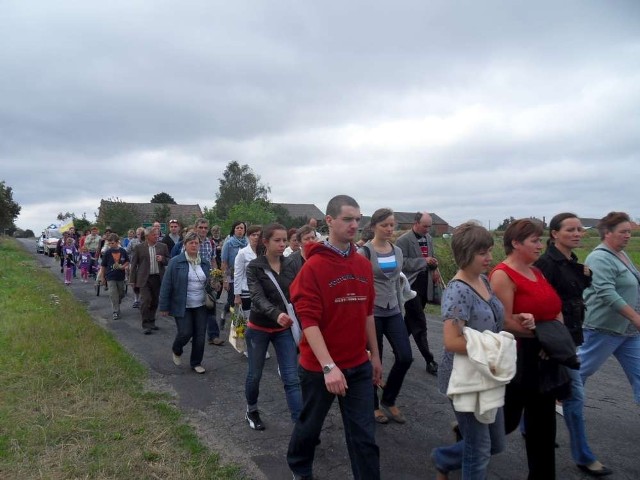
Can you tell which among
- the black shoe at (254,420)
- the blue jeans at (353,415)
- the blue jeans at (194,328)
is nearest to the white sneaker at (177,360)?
the blue jeans at (194,328)

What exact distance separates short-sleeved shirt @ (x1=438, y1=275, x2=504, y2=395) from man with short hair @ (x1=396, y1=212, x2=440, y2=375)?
9.26ft

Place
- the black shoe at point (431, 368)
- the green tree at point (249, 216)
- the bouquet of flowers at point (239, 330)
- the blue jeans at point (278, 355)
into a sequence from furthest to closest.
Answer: the green tree at point (249, 216) → the black shoe at point (431, 368) → the bouquet of flowers at point (239, 330) → the blue jeans at point (278, 355)

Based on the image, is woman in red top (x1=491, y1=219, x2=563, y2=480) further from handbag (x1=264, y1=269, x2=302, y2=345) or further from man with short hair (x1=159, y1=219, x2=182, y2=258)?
man with short hair (x1=159, y1=219, x2=182, y2=258)

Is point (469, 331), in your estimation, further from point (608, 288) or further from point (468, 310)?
point (608, 288)

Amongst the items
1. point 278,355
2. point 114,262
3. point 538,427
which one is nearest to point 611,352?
point 538,427

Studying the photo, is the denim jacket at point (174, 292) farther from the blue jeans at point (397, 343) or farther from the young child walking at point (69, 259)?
the young child walking at point (69, 259)

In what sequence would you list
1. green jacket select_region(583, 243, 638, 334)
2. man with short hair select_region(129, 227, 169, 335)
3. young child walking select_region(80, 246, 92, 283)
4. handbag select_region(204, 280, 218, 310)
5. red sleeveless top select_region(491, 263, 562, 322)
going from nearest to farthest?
red sleeveless top select_region(491, 263, 562, 322), green jacket select_region(583, 243, 638, 334), handbag select_region(204, 280, 218, 310), man with short hair select_region(129, 227, 169, 335), young child walking select_region(80, 246, 92, 283)

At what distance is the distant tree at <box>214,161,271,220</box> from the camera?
6312 cm

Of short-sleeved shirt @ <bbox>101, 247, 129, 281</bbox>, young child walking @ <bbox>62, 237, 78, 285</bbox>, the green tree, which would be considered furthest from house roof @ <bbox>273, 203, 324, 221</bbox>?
short-sleeved shirt @ <bbox>101, 247, 129, 281</bbox>

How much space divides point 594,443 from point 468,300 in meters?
2.41

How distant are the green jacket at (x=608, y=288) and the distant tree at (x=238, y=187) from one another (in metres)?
59.7

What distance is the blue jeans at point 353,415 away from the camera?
118 inches

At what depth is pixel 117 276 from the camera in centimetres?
1087

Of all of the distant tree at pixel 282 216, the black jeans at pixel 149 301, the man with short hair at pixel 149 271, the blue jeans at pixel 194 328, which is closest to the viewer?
the blue jeans at pixel 194 328
